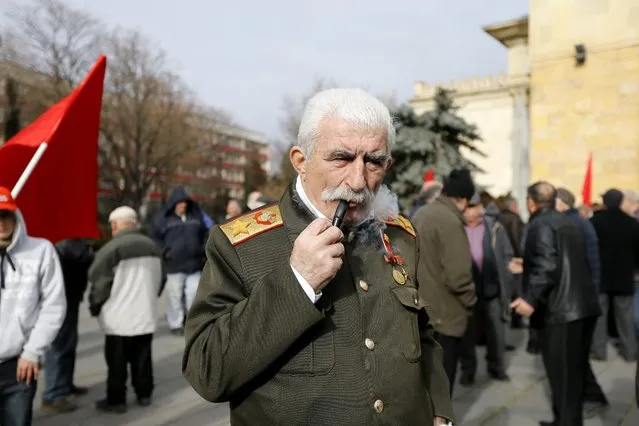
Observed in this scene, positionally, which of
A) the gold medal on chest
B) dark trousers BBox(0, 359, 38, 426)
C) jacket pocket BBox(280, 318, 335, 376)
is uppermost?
the gold medal on chest

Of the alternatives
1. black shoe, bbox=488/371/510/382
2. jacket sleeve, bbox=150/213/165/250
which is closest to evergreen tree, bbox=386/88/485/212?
jacket sleeve, bbox=150/213/165/250

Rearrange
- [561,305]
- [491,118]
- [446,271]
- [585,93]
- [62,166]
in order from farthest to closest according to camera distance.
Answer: [491,118] < [585,93] < [446,271] < [561,305] < [62,166]

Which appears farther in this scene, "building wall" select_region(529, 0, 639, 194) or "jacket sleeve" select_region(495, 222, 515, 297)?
"building wall" select_region(529, 0, 639, 194)

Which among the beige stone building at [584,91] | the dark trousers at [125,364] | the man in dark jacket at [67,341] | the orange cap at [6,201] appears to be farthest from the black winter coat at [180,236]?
the beige stone building at [584,91]

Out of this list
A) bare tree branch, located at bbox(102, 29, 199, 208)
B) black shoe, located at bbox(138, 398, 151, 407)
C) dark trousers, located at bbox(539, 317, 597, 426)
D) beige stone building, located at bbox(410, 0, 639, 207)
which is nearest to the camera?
dark trousers, located at bbox(539, 317, 597, 426)

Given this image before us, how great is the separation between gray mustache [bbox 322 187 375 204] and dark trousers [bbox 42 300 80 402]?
4.73 m

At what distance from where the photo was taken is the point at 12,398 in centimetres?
351

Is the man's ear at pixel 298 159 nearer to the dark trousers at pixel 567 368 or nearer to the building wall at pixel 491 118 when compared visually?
the dark trousers at pixel 567 368

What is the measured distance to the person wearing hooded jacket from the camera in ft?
11.5

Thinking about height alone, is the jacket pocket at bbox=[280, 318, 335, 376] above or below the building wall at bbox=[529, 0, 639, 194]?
below

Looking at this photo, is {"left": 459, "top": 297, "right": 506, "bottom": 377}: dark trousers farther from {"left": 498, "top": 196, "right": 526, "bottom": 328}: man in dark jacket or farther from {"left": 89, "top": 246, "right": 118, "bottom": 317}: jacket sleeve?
{"left": 89, "top": 246, "right": 118, "bottom": 317}: jacket sleeve

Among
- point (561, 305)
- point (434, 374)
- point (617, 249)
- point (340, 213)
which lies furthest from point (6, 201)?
point (617, 249)

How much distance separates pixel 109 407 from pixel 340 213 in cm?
479

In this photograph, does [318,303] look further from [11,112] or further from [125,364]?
[11,112]
